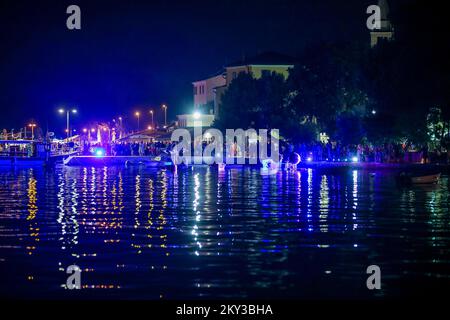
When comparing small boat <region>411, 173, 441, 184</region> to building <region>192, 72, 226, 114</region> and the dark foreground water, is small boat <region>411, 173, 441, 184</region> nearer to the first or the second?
the dark foreground water

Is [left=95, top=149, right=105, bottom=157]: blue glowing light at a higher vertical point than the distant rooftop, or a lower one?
lower

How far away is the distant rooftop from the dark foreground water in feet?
297

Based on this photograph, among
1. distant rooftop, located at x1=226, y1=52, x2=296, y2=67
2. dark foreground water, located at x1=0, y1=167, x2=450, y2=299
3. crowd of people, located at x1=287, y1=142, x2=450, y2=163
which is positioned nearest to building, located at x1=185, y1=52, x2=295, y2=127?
distant rooftop, located at x1=226, y1=52, x2=296, y2=67

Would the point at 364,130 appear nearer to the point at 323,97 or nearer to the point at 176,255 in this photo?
the point at 323,97

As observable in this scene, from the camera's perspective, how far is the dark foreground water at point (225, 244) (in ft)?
54.4

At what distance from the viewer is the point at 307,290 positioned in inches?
638

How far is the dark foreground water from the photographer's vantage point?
1658cm

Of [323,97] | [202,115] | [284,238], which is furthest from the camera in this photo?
[202,115]

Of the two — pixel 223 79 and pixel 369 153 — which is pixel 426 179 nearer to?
pixel 369 153

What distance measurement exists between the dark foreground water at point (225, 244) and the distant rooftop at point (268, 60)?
90425 millimetres

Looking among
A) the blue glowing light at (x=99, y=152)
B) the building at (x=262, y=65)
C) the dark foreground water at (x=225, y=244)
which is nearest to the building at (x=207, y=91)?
the building at (x=262, y=65)

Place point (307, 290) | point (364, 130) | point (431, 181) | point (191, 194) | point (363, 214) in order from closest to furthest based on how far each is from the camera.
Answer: point (307, 290) < point (363, 214) < point (191, 194) < point (431, 181) < point (364, 130)

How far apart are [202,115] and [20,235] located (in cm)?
12329
